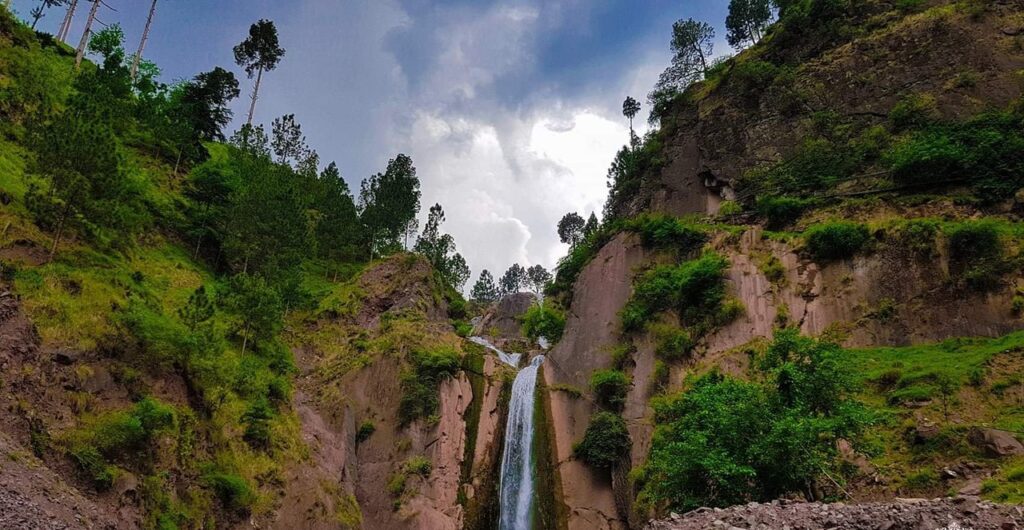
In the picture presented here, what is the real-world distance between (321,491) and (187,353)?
31.2 ft

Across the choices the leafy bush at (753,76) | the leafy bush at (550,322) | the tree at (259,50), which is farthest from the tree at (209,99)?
the leafy bush at (753,76)

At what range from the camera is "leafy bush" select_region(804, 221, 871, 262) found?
27.6 metres

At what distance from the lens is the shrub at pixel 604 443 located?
2852 centimetres

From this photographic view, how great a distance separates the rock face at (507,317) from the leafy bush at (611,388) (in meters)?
39.9

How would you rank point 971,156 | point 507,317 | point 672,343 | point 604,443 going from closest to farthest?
1. point 971,156
2. point 604,443
3. point 672,343
4. point 507,317

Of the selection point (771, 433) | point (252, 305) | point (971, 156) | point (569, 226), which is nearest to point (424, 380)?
point (252, 305)

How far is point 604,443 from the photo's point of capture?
28719 mm

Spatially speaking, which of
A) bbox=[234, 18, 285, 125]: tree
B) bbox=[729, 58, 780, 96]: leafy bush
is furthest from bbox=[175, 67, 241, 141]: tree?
bbox=[729, 58, 780, 96]: leafy bush

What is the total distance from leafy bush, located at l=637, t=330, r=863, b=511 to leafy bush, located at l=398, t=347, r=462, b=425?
16.0 m

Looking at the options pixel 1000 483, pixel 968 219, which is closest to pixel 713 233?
pixel 968 219

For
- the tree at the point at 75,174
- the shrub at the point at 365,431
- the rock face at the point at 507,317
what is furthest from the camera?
the rock face at the point at 507,317

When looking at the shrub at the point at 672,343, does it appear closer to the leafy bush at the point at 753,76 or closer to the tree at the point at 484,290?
the leafy bush at the point at 753,76

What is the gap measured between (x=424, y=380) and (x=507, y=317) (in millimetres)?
46393

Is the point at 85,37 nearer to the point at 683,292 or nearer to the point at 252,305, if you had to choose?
the point at 252,305
